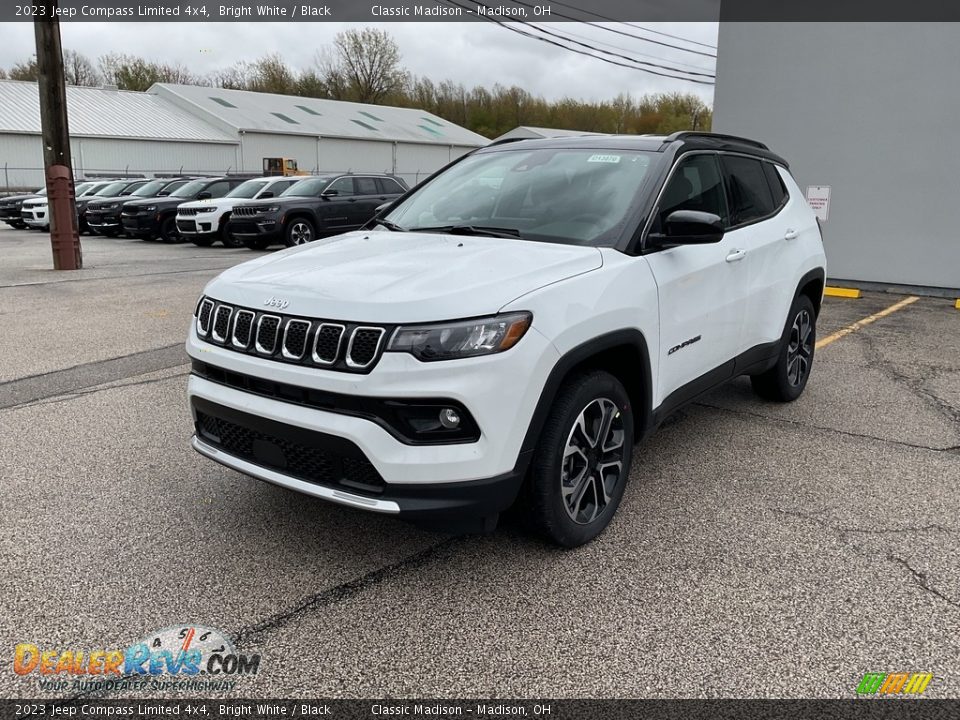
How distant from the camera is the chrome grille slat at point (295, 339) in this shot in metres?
3.07

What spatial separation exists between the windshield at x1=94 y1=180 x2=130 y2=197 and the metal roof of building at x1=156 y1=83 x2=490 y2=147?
823 inches

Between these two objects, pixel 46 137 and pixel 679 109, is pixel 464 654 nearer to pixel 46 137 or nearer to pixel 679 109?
pixel 46 137

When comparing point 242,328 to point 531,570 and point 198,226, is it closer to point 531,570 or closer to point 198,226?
point 531,570

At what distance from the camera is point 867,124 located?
37.3ft

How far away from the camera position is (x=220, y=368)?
3369 mm

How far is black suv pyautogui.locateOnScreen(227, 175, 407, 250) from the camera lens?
1658 centimetres

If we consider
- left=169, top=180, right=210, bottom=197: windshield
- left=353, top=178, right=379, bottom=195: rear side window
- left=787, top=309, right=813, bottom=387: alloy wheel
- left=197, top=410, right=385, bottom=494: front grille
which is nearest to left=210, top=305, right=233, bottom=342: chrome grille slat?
left=197, top=410, right=385, bottom=494: front grille

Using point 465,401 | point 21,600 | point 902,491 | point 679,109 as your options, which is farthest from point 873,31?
point 679,109

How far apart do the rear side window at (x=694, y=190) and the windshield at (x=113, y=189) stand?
23342 millimetres

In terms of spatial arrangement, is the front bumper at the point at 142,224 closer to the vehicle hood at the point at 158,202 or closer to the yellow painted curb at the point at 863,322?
the vehicle hood at the point at 158,202

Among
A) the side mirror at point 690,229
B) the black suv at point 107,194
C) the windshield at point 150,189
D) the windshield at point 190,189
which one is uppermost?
the side mirror at point 690,229

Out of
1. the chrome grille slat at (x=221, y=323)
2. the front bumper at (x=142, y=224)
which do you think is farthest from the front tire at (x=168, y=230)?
the chrome grille slat at (x=221, y=323)

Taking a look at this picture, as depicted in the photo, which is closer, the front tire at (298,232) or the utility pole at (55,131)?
the utility pole at (55,131)

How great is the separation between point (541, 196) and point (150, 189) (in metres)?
22.1
